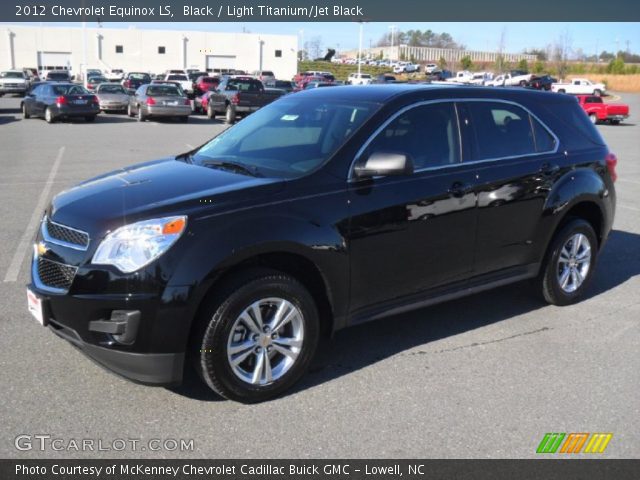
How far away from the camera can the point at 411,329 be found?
514 centimetres

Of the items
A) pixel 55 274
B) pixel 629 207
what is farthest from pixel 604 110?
pixel 55 274

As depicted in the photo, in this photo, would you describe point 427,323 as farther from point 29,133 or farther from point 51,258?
point 29,133

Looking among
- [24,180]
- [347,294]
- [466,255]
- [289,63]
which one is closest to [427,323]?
[466,255]

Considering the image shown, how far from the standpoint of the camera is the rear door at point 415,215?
13.8 ft

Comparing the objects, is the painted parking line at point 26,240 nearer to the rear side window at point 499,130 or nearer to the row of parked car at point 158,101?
the rear side window at point 499,130

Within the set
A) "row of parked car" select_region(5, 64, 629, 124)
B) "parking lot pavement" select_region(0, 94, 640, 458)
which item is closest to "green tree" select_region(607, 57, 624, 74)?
"row of parked car" select_region(5, 64, 629, 124)

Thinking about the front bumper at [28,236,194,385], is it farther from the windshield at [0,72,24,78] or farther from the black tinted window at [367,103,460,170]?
the windshield at [0,72,24,78]

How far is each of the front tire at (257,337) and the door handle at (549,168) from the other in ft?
8.20

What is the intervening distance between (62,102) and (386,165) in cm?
2355

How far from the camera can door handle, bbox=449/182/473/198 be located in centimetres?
465

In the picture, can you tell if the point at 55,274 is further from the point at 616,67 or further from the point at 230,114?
the point at 616,67

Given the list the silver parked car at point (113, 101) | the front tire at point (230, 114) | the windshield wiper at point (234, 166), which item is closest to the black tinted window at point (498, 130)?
the windshield wiper at point (234, 166)

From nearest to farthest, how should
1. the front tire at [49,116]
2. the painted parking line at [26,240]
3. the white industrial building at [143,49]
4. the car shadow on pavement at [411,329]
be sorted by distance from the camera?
the car shadow on pavement at [411,329] < the painted parking line at [26,240] < the front tire at [49,116] < the white industrial building at [143,49]
